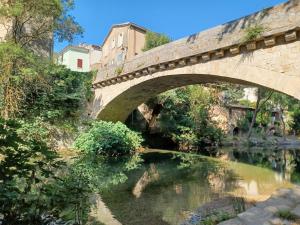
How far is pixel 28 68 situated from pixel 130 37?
20.1 meters

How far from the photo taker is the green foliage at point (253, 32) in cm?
805

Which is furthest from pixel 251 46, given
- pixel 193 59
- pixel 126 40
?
pixel 126 40

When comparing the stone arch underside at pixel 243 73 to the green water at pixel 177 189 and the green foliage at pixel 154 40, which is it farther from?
the green foliage at pixel 154 40

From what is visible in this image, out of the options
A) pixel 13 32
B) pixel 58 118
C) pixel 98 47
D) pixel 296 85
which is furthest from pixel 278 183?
pixel 98 47

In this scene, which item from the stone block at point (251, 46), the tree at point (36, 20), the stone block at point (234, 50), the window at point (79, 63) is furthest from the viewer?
the window at point (79, 63)

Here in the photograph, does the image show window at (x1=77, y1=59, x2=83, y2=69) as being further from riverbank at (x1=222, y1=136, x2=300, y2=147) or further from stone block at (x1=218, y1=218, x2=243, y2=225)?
stone block at (x1=218, y1=218, x2=243, y2=225)

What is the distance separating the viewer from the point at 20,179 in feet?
8.61

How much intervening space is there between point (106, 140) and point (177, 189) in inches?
266

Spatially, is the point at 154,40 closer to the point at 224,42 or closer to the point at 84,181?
the point at 224,42

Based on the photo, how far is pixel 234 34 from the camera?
8891 millimetres

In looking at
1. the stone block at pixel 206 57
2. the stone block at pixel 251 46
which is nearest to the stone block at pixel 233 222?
the stone block at pixel 251 46

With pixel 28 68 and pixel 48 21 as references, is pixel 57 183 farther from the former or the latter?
pixel 48 21

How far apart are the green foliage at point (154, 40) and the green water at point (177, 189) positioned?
18883 millimetres

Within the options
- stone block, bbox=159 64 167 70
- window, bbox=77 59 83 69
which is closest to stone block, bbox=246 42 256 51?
stone block, bbox=159 64 167 70
